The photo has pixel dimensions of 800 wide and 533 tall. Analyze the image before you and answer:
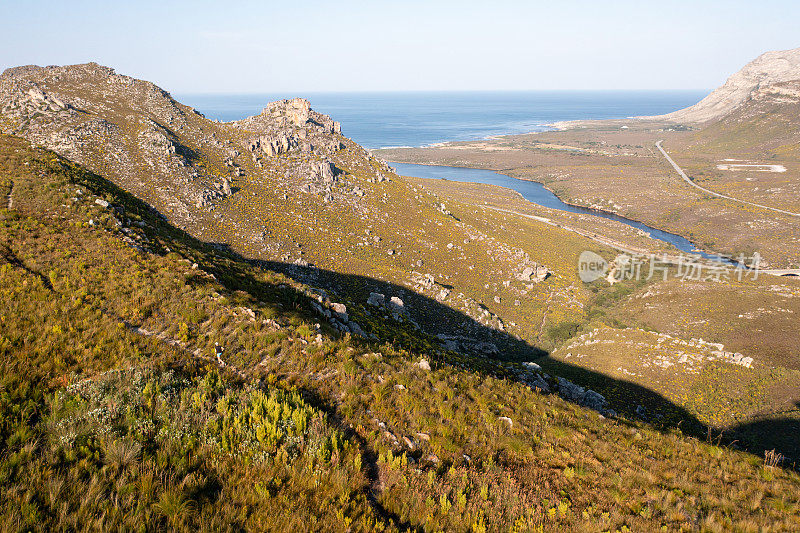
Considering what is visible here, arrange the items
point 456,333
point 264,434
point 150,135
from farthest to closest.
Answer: point 150,135, point 456,333, point 264,434

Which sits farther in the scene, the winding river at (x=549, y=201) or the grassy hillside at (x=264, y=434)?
the winding river at (x=549, y=201)

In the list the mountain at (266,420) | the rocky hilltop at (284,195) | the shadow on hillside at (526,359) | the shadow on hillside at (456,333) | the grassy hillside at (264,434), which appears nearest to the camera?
the grassy hillside at (264,434)

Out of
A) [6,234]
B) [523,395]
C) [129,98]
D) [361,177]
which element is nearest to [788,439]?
[523,395]

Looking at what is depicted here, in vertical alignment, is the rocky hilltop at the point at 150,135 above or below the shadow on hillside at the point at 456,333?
above

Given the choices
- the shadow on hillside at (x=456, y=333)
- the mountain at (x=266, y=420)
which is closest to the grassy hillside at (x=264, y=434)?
the mountain at (x=266, y=420)

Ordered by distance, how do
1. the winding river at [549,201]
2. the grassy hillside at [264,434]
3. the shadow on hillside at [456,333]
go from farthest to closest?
the winding river at [549,201]
the shadow on hillside at [456,333]
the grassy hillside at [264,434]

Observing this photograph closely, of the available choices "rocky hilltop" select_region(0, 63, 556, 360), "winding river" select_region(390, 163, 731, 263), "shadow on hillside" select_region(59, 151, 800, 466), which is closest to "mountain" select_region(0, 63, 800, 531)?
"shadow on hillside" select_region(59, 151, 800, 466)

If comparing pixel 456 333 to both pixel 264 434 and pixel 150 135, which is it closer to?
pixel 264 434

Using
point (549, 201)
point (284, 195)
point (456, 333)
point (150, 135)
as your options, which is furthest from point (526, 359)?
point (549, 201)

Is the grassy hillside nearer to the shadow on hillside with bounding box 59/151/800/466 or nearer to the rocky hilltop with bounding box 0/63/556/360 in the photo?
the shadow on hillside with bounding box 59/151/800/466

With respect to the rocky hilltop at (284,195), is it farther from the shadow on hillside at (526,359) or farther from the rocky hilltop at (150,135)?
the shadow on hillside at (526,359)

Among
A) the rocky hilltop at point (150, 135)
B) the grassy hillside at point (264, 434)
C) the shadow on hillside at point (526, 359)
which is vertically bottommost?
the shadow on hillside at point (526, 359)
